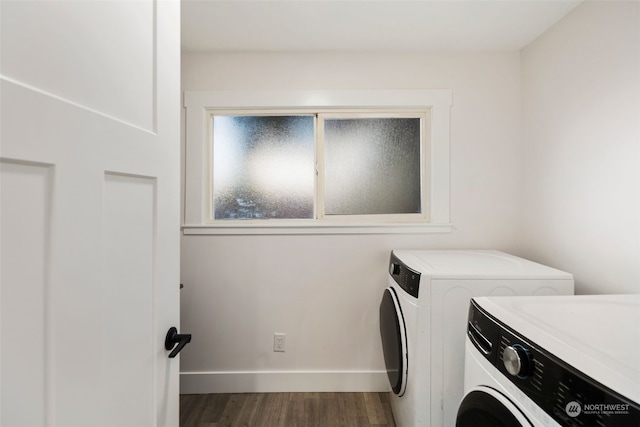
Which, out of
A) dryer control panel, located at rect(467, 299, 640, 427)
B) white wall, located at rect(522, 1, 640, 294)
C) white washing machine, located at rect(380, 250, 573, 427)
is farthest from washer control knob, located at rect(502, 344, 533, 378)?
white wall, located at rect(522, 1, 640, 294)

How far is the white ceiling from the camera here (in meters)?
1.55

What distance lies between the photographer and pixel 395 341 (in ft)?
4.66

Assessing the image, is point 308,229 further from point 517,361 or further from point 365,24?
point 517,361

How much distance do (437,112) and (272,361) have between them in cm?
197

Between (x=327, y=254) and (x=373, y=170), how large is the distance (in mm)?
662

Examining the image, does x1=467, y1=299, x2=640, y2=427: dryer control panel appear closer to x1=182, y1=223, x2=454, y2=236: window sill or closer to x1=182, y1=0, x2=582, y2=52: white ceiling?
x1=182, y1=223, x2=454, y2=236: window sill

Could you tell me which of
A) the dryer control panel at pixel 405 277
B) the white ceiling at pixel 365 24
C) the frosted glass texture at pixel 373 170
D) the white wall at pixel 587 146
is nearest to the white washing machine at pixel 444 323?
the dryer control panel at pixel 405 277

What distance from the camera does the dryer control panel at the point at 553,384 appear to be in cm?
51

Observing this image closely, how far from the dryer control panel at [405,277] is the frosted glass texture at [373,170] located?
0.55 m

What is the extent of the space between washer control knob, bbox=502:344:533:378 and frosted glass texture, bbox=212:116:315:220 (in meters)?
1.51

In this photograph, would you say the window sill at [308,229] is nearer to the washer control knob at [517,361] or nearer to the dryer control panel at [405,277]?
the dryer control panel at [405,277]

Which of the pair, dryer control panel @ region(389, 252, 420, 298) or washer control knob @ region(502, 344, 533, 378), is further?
dryer control panel @ region(389, 252, 420, 298)

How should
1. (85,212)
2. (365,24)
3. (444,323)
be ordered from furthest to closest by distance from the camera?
(365,24) < (444,323) < (85,212)

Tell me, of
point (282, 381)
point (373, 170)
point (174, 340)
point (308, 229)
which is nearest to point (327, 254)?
point (308, 229)
